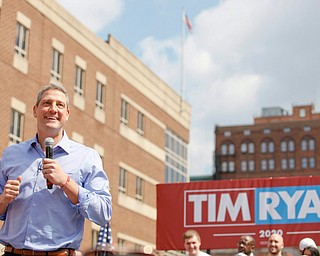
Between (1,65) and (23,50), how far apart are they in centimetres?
232

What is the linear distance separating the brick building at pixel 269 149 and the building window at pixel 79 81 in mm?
83348

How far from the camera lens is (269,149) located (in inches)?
4852

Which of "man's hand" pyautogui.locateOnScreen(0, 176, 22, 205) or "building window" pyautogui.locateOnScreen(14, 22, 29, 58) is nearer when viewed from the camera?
"man's hand" pyautogui.locateOnScreen(0, 176, 22, 205)

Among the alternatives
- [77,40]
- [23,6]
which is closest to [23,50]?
[23,6]

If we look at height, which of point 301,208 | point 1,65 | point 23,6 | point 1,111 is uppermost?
point 23,6

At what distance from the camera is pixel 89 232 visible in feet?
131

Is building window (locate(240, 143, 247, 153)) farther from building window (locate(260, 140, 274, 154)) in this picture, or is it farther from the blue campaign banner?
the blue campaign banner

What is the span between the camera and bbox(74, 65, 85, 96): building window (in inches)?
1598

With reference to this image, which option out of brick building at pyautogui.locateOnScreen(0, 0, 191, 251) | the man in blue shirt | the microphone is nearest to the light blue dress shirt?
the man in blue shirt

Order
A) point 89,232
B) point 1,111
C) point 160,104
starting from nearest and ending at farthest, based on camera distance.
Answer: point 1,111, point 89,232, point 160,104

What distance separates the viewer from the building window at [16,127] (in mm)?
33656

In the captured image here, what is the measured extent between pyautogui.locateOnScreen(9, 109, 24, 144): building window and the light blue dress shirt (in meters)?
29.6

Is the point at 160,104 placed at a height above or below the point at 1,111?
above

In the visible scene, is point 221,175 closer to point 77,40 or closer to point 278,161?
point 278,161
